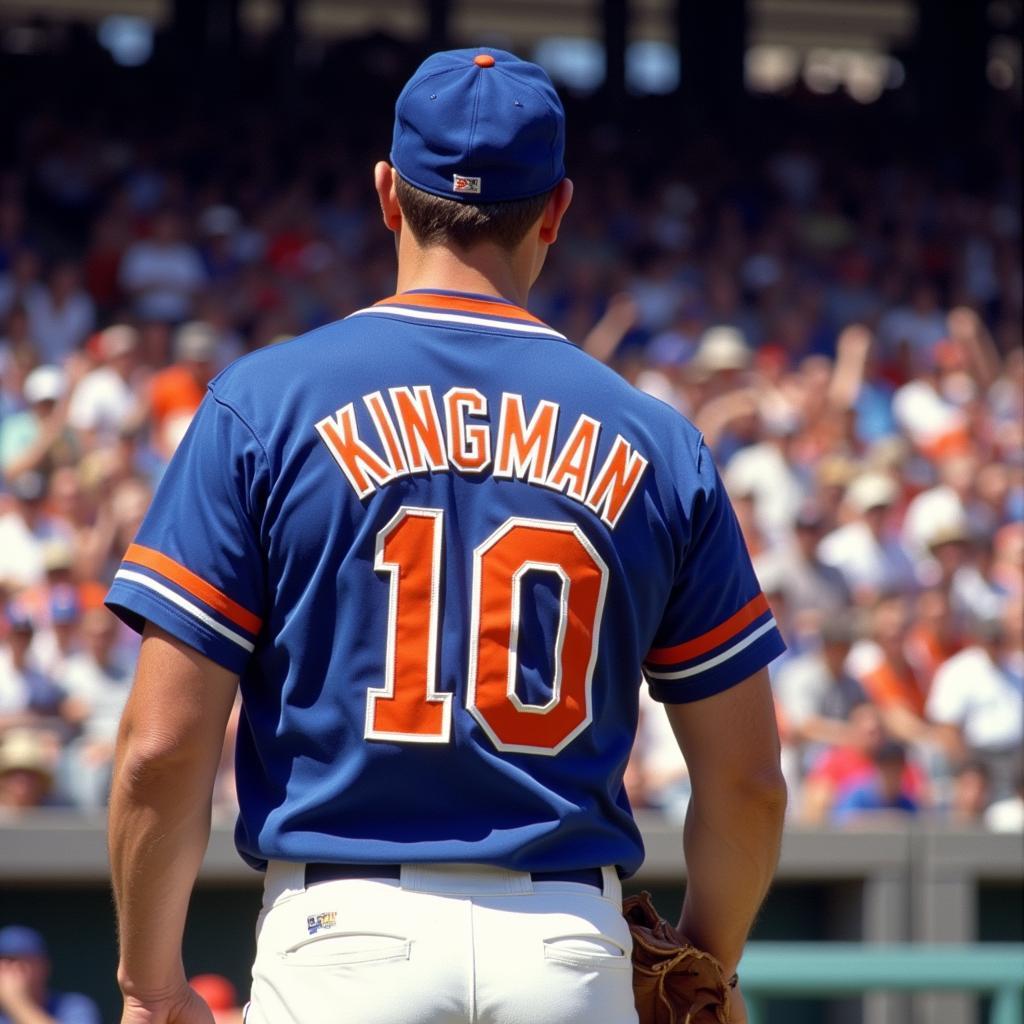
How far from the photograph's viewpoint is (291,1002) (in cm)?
180

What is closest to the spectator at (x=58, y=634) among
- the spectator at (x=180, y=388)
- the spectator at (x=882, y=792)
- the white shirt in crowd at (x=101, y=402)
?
the spectator at (x=180, y=388)

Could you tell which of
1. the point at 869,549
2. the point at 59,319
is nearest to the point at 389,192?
the point at 869,549

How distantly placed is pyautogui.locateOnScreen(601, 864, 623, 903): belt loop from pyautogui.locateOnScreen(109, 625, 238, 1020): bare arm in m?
0.44

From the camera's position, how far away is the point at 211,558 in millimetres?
1820

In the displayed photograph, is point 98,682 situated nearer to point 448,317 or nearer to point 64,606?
point 64,606

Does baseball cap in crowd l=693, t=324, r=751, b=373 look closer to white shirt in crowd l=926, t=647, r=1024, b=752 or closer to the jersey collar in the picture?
white shirt in crowd l=926, t=647, r=1024, b=752

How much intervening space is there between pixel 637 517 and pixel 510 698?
0.25 metres

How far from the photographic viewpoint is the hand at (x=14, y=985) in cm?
486

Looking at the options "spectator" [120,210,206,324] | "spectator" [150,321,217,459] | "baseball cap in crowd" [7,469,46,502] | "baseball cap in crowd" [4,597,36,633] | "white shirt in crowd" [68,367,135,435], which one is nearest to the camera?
"baseball cap in crowd" [4,597,36,633]

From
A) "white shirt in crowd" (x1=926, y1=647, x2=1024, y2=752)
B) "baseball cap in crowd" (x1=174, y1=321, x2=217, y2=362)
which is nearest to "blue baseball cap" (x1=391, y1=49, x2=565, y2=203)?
"white shirt in crowd" (x1=926, y1=647, x2=1024, y2=752)

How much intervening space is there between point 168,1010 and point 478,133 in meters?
0.99

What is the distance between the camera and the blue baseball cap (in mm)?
1935

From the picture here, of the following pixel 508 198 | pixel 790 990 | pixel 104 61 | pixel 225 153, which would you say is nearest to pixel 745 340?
pixel 225 153

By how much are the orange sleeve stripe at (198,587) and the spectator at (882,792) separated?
15.8 ft
